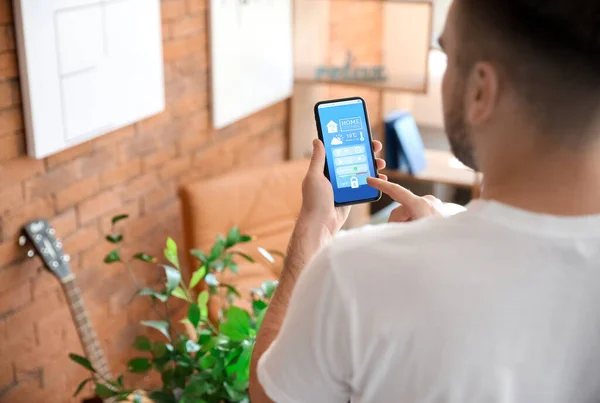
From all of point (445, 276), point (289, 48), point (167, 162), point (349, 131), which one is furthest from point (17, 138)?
point (445, 276)

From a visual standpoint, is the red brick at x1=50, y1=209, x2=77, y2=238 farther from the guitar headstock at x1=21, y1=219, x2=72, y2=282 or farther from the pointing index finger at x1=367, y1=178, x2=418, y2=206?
the pointing index finger at x1=367, y1=178, x2=418, y2=206

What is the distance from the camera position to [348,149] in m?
1.14

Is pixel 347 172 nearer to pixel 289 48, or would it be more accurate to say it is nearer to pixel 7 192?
pixel 7 192

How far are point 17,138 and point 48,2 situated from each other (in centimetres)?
32

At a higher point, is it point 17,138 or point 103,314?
point 17,138

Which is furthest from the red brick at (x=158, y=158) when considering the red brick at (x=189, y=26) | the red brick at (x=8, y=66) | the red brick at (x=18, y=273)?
the red brick at (x=8, y=66)

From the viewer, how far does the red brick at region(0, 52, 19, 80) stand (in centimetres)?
170

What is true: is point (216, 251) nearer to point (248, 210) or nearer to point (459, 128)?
point (459, 128)

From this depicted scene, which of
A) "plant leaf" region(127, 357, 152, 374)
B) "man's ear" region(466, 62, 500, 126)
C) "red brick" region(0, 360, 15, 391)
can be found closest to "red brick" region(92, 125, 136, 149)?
"red brick" region(0, 360, 15, 391)

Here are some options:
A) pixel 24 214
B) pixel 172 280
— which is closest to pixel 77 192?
pixel 24 214

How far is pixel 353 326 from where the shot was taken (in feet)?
2.19

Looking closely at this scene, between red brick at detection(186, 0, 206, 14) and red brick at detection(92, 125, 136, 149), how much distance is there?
0.42m

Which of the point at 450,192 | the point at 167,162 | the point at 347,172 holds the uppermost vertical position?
the point at 347,172

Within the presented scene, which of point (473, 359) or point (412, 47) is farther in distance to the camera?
point (412, 47)
